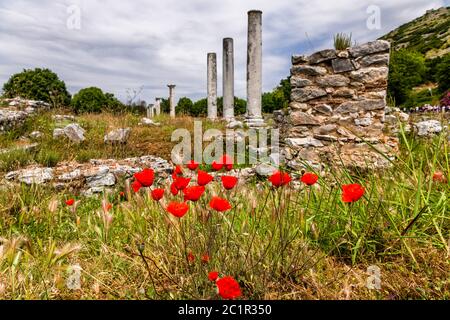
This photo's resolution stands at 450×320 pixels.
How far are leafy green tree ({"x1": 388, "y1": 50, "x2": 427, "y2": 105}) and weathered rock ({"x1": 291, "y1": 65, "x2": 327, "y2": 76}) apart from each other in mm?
22552

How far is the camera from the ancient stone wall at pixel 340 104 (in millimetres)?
5750

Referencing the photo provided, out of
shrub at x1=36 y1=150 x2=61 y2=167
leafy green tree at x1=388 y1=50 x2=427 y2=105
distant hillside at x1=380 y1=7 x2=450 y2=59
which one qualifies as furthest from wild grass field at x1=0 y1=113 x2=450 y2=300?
distant hillside at x1=380 y1=7 x2=450 y2=59

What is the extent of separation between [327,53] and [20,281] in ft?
18.5

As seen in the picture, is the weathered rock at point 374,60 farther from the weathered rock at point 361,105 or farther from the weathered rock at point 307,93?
the weathered rock at point 307,93

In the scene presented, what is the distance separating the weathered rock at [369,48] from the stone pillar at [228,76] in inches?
375

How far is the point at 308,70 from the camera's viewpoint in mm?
6180

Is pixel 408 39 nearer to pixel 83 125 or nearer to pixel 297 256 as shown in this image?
pixel 83 125

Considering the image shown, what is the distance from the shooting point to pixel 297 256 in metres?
1.99

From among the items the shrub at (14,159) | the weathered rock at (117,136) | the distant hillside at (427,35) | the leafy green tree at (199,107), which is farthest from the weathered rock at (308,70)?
the distant hillside at (427,35)

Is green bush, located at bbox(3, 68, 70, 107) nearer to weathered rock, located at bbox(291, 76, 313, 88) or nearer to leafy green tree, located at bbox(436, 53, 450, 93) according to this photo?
weathered rock, located at bbox(291, 76, 313, 88)

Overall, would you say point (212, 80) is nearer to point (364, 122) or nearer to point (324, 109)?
point (324, 109)

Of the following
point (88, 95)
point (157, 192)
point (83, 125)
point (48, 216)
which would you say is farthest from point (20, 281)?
point (88, 95)

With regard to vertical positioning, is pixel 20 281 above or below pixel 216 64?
below

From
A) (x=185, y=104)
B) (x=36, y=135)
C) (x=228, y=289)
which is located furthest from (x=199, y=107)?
(x=228, y=289)
